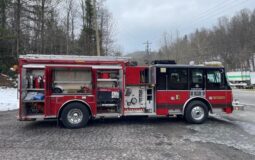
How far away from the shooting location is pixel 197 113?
11.3m

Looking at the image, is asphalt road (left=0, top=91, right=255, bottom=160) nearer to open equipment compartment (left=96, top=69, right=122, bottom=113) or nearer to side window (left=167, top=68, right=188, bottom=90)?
open equipment compartment (left=96, top=69, right=122, bottom=113)

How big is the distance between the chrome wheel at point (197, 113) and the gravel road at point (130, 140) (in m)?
0.41

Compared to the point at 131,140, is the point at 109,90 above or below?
above

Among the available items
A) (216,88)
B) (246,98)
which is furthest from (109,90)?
(246,98)

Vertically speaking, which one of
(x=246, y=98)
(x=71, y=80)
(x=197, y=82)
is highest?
(x=71, y=80)

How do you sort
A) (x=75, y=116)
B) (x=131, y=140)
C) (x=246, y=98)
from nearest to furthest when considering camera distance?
1. (x=131, y=140)
2. (x=75, y=116)
3. (x=246, y=98)

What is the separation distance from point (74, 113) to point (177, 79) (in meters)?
4.14

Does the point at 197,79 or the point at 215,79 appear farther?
the point at 215,79

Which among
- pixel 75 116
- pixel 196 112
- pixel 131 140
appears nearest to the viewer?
pixel 131 140

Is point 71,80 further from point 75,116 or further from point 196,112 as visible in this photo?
point 196,112

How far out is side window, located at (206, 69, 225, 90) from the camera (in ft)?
37.9

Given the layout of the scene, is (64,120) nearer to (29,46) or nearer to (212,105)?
(212,105)

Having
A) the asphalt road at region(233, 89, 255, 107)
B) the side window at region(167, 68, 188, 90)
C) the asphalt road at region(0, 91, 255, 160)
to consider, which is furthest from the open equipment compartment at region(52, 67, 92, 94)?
the asphalt road at region(233, 89, 255, 107)

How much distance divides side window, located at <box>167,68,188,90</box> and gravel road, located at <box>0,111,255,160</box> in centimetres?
147
